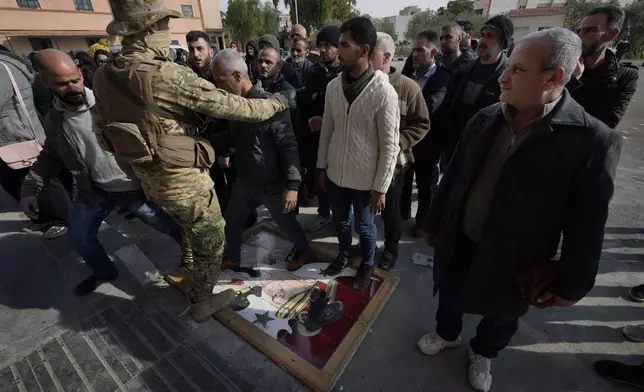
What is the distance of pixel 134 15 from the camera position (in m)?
1.69

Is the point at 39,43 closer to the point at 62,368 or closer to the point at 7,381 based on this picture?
the point at 7,381

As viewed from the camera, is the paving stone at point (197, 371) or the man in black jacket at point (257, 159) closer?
the paving stone at point (197, 371)

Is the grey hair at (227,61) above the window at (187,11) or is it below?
below

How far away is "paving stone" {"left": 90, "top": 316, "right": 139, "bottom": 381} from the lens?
2133mm

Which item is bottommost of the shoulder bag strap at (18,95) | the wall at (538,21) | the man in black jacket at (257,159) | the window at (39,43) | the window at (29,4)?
the man in black jacket at (257,159)

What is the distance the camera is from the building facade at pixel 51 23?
20.2 m

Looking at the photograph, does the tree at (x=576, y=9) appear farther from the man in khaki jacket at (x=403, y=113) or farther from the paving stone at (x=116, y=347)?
the paving stone at (x=116, y=347)

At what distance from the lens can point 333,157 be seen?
8.04ft

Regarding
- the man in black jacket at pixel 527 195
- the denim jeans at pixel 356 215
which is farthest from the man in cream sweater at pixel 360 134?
the man in black jacket at pixel 527 195

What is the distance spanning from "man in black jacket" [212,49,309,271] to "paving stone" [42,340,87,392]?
1.40 meters

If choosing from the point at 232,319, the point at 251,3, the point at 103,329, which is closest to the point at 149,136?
the point at 232,319

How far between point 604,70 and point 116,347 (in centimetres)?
470

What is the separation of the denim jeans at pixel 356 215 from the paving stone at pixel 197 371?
1.46 m

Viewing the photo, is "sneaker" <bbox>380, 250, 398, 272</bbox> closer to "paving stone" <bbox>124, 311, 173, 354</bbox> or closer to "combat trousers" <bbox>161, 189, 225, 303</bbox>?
"combat trousers" <bbox>161, 189, 225, 303</bbox>
